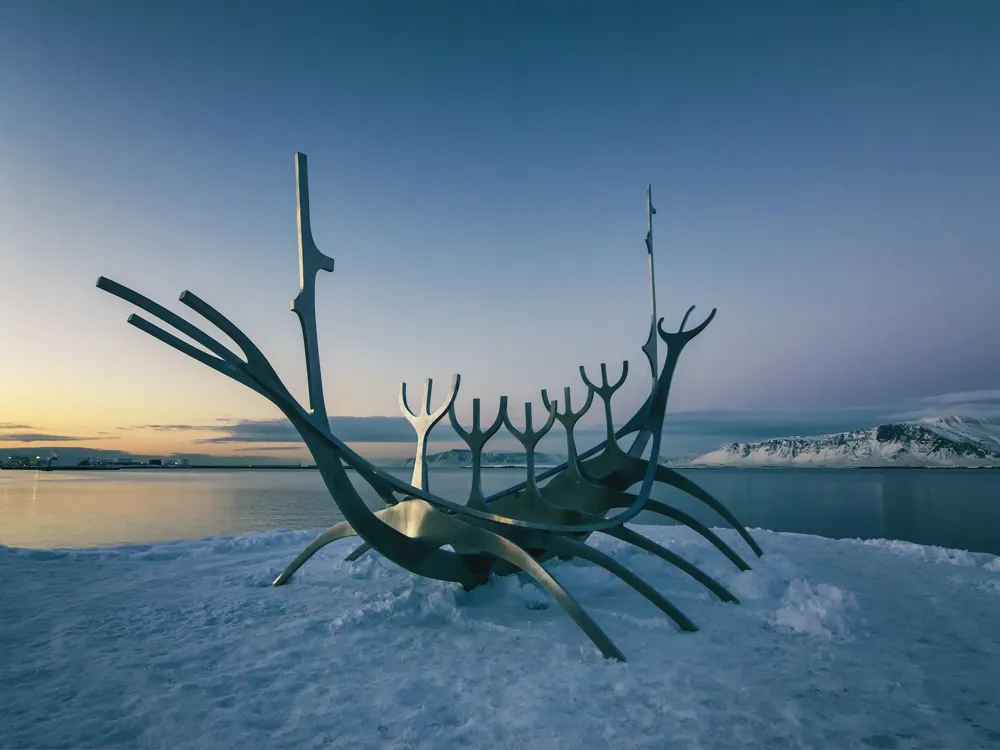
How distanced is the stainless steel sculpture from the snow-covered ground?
2.09 feet

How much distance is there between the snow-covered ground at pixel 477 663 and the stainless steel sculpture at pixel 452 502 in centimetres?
64

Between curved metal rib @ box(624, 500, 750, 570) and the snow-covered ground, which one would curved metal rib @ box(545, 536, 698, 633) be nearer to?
the snow-covered ground

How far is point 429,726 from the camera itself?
4.86 meters

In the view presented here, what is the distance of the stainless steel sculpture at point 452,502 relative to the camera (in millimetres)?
6926

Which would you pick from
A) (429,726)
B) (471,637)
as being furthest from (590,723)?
(471,637)

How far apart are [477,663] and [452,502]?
1877 mm

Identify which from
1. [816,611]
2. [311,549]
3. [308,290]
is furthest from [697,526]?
[308,290]

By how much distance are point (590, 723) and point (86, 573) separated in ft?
33.8

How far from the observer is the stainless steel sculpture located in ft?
22.7

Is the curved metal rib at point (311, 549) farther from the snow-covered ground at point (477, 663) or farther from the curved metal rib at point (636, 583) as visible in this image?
the curved metal rib at point (636, 583)

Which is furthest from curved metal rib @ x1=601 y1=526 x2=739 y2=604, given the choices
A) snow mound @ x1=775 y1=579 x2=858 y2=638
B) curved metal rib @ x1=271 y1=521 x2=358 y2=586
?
curved metal rib @ x1=271 y1=521 x2=358 y2=586

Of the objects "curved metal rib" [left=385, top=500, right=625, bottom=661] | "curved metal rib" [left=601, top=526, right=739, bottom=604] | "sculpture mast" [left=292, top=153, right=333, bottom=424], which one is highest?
"sculpture mast" [left=292, top=153, right=333, bottom=424]

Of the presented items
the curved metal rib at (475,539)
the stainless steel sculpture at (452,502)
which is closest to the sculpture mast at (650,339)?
the stainless steel sculpture at (452,502)

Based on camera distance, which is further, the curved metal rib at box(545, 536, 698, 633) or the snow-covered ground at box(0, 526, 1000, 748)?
the curved metal rib at box(545, 536, 698, 633)
